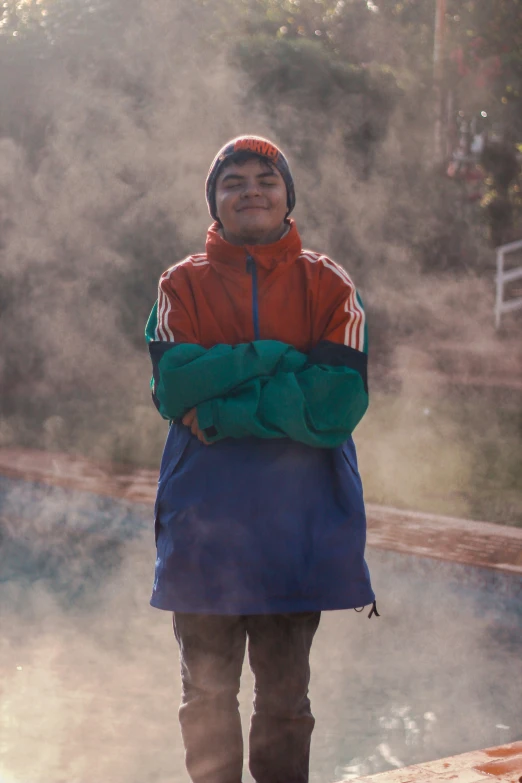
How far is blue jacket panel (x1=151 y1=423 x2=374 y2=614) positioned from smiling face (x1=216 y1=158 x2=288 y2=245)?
1.22 ft

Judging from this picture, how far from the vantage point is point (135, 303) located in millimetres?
9023

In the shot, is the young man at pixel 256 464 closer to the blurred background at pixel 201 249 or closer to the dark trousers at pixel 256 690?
the dark trousers at pixel 256 690

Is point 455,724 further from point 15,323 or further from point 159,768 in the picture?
point 15,323

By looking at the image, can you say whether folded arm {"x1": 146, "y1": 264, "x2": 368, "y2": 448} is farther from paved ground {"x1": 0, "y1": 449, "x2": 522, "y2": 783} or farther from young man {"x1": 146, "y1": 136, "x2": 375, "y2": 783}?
paved ground {"x1": 0, "y1": 449, "x2": 522, "y2": 783}

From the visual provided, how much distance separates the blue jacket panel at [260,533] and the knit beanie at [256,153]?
470mm

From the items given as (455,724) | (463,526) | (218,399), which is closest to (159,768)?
(455,724)

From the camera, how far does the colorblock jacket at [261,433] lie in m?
1.72

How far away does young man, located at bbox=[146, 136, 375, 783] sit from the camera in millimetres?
1729

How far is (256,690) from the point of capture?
187 centimetres

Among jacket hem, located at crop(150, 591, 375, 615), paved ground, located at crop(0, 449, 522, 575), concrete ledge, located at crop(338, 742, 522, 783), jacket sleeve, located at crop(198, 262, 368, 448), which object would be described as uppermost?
jacket sleeve, located at crop(198, 262, 368, 448)

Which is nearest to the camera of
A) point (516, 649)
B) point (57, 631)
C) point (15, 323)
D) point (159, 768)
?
point (159, 768)

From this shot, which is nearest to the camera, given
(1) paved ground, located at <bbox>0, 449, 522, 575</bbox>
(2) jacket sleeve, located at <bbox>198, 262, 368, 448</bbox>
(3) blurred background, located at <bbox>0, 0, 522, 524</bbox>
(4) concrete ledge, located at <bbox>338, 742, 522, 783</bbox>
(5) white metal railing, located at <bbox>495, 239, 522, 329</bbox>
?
(2) jacket sleeve, located at <bbox>198, 262, 368, 448</bbox>

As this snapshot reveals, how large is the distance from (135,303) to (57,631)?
551 centimetres

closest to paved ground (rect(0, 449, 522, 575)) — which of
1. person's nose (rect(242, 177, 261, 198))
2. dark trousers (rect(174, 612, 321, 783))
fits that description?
dark trousers (rect(174, 612, 321, 783))
